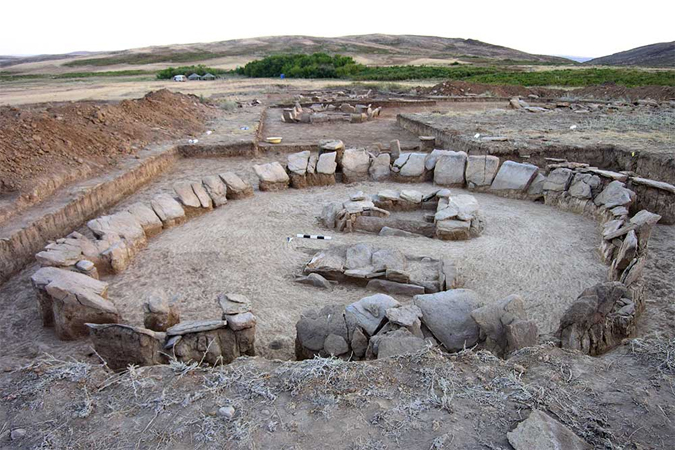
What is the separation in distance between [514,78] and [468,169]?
2934 cm

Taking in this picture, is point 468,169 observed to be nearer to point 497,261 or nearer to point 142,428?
point 497,261

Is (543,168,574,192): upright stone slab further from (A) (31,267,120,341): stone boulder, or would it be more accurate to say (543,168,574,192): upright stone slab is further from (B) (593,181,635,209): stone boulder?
(A) (31,267,120,341): stone boulder

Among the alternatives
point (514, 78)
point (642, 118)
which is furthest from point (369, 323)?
point (514, 78)

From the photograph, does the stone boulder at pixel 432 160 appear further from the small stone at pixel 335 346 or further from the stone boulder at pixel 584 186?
the small stone at pixel 335 346

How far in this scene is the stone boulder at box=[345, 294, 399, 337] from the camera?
4.33 metres

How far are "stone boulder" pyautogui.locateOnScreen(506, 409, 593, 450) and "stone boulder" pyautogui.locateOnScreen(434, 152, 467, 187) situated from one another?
23.9ft

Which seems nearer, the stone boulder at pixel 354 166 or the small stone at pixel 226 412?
the small stone at pixel 226 412

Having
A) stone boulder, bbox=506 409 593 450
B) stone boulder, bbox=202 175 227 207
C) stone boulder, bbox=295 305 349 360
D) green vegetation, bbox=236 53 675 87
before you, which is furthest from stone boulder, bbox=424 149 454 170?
green vegetation, bbox=236 53 675 87

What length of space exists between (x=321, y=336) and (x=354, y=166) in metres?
6.27

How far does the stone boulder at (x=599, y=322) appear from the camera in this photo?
4.12 metres

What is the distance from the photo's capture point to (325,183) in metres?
9.91

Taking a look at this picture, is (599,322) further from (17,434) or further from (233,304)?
(17,434)

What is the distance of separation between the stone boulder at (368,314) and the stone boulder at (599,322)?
1.64 metres

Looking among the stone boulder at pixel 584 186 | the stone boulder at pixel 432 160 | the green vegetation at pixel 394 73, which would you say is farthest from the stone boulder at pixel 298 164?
the green vegetation at pixel 394 73
